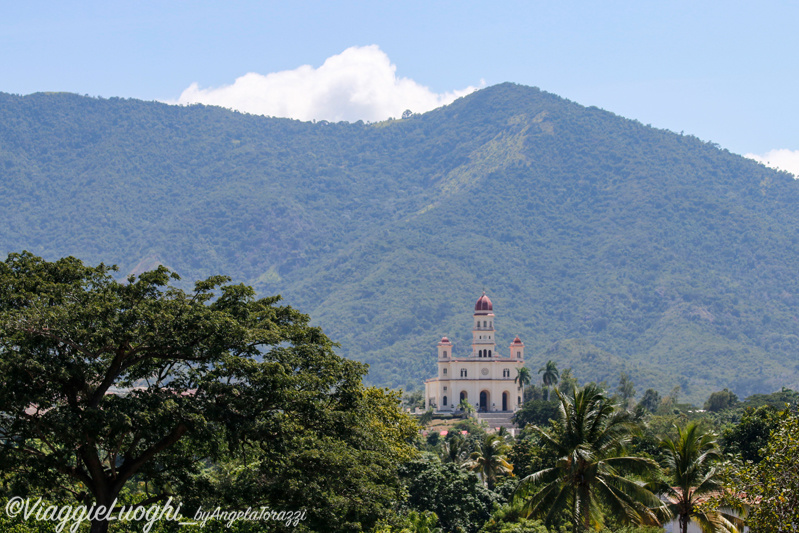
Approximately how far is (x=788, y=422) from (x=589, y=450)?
429 inches

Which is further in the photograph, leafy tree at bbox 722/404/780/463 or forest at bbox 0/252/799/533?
leafy tree at bbox 722/404/780/463

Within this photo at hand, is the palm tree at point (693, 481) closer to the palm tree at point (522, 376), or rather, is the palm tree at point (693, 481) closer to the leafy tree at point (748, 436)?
the leafy tree at point (748, 436)

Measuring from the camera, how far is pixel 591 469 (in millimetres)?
31203

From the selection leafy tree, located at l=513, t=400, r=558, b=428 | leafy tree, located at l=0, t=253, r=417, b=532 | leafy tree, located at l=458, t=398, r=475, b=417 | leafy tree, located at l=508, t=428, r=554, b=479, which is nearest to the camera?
leafy tree, located at l=0, t=253, r=417, b=532

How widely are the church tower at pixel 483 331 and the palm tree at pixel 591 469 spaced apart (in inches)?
4032

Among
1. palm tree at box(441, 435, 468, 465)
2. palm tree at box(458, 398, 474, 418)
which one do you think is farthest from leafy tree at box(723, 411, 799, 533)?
palm tree at box(458, 398, 474, 418)

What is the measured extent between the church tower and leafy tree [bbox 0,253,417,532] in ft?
346

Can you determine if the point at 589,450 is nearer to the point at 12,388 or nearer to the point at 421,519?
the point at 421,519

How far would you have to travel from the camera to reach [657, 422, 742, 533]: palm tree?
3088 cm

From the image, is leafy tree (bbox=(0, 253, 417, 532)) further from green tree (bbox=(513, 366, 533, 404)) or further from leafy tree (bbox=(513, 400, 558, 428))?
green tree (bbox=(513, 366, 533, 404))

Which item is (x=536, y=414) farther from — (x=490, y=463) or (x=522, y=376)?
(x=490, y=463)

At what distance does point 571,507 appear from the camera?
3180 cm

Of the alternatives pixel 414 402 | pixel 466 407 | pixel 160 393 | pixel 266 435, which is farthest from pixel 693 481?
pixel 414 402

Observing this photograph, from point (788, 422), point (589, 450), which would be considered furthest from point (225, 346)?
point (788, 422)
